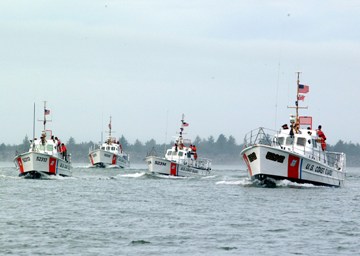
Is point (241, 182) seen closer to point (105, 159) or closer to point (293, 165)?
point (293, 165)

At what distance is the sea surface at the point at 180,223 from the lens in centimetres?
2580

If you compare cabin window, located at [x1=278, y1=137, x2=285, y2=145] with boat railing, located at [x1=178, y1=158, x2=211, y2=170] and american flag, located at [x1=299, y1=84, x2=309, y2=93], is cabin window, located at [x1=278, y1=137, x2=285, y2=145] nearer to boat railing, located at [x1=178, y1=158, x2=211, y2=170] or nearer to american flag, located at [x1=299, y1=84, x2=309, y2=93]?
american flag, located at [x1=299, y1=84, x2=309, y2=93]

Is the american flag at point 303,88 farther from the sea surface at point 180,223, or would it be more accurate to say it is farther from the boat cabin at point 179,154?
the boat cabin at point 179,154

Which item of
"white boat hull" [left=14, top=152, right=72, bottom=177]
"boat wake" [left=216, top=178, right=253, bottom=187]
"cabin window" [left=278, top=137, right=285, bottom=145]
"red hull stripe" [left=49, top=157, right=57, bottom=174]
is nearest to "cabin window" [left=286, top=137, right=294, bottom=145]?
"cabin window" [left=278, top=137, right=285, bottom=145]

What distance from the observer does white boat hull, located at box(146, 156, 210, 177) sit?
3115 inches

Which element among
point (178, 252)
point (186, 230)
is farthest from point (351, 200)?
point (178, 252)

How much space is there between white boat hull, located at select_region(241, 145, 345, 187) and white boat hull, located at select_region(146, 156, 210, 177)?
26.3 m

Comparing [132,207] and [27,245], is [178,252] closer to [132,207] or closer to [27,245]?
[27,245]

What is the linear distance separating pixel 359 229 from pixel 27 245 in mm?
12279

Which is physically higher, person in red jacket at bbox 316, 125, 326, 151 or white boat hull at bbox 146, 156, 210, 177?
person in red jacket at bbox 316, 125, 326, 151

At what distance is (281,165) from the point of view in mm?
51469

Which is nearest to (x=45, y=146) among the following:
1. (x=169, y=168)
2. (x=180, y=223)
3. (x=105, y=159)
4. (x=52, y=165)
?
(x=52, y=165)

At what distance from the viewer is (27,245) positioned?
25844 mm

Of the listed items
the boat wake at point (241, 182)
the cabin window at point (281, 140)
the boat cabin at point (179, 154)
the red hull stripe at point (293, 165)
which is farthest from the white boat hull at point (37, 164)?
the red hull stripe at point (293, 165)
